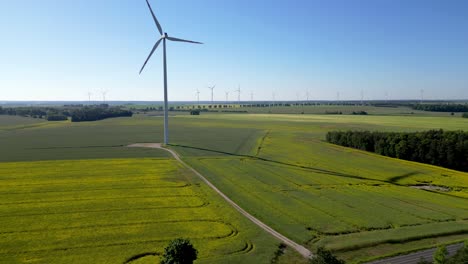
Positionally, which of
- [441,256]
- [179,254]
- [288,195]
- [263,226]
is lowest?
[263,226]

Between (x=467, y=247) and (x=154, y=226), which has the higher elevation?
(x=467, y=247)

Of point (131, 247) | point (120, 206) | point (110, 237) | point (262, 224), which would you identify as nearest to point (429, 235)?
point (262, 224)

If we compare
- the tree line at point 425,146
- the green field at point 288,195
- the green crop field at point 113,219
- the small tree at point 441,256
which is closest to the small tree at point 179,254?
the green crop field at point 113,219

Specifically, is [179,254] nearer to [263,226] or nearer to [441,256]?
[263,226]

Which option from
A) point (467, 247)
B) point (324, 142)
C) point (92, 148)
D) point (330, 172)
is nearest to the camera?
point (467, 247)

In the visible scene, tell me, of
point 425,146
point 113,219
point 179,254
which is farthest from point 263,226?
point 425,146

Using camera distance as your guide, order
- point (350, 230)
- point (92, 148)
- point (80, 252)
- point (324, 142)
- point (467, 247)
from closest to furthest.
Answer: point (467, 247) → point (80, 252) → point (350, 230) → point (92, 148) → point (324, 142)

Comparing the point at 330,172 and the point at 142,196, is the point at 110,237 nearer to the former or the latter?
the point at 142,196

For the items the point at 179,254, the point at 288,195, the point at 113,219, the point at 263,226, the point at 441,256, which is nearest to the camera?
the point at 179,254
